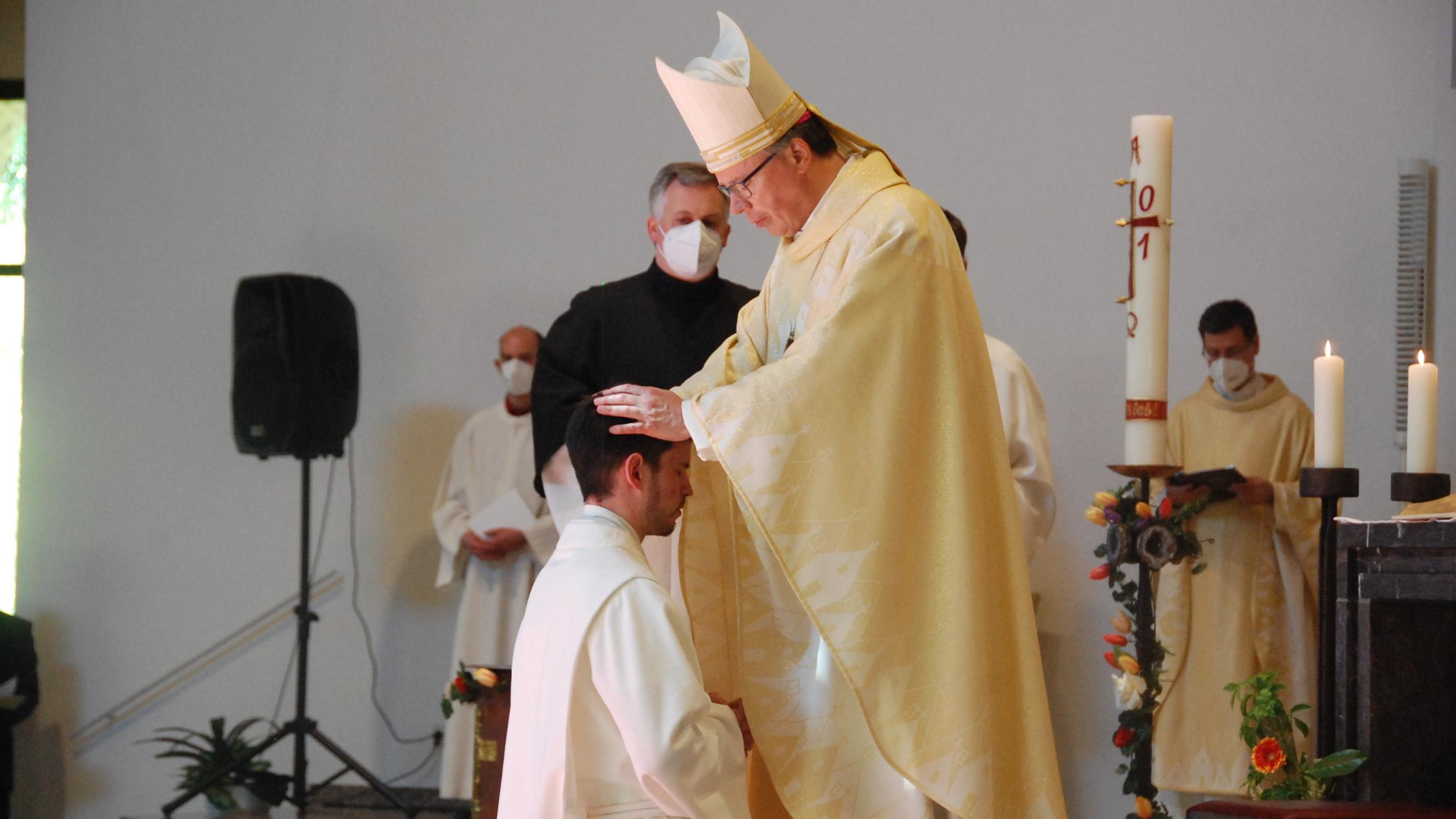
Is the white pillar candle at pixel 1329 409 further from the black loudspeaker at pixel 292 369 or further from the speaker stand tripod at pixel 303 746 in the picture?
the black loudspeaker at pixel 292 369

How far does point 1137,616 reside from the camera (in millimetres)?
3449

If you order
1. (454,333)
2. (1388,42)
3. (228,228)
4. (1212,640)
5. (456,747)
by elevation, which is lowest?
(456,747)

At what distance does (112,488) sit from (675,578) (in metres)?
4.46

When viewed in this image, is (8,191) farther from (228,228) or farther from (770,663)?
(770,663)

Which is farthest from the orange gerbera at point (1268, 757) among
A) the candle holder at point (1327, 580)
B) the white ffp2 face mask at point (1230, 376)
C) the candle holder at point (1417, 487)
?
the white ffp2 face mask at point (1230, 376)

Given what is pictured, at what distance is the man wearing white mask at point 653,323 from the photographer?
3.97 metres

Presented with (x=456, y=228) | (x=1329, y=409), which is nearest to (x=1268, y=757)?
(x=1329, y=409)

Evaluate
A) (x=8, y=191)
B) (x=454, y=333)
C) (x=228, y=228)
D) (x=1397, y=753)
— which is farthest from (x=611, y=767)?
(x=8, y=191)

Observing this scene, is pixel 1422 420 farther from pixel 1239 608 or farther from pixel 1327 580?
pixel 1239 608

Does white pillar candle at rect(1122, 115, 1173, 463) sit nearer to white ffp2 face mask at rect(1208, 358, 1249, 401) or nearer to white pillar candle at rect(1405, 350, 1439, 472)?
white pillar candle at rect(1405, 350, 1439, 472)

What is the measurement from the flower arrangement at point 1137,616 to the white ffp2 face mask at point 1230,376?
913 millimetres

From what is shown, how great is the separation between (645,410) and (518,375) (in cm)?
353

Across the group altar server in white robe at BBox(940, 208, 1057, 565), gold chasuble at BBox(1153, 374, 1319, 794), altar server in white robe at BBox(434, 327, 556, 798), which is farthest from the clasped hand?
gold chasuble at BBox(1153, 374, 1319, 794)

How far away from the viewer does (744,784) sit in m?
2.35
